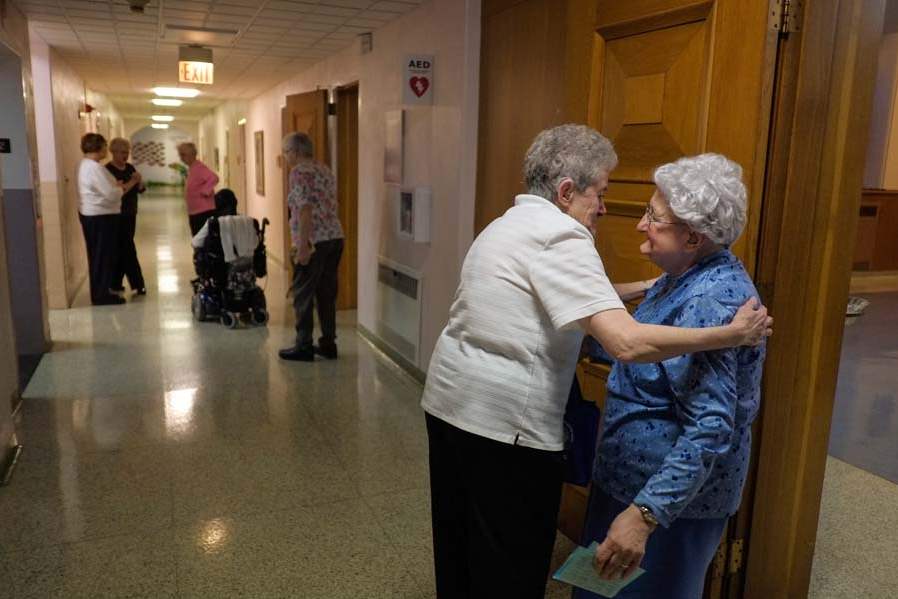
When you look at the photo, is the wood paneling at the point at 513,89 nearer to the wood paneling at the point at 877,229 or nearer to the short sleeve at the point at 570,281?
the short sleeve at the point at 570,281

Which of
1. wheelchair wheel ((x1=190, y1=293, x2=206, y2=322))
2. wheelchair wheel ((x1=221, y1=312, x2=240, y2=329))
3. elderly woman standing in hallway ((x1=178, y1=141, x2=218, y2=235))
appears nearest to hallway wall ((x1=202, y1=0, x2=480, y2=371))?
wheelchair wheel ((x1=221, y1=312, x2=240, y2=329))

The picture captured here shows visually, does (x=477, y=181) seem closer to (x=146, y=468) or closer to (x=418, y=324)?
(x=418, y=324)

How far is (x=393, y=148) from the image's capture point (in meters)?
5.00

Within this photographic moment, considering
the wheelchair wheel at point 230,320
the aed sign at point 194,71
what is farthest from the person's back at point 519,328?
the aed sign at point 194,71

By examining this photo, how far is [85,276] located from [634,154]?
766 cm

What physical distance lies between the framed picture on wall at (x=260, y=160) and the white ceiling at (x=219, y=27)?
5.26ft

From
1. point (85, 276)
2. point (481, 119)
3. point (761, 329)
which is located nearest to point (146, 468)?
point (481, 119)

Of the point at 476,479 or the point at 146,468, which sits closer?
the point at 476,479

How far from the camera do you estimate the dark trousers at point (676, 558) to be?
1527 millimetres

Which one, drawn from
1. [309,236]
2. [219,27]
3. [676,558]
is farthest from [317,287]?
[676,558]

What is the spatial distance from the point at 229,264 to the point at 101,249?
1.63 m

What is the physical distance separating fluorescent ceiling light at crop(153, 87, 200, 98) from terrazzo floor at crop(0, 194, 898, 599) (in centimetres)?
656

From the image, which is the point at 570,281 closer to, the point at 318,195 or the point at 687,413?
the point at 687,413

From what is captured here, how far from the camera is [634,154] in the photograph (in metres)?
2.21
